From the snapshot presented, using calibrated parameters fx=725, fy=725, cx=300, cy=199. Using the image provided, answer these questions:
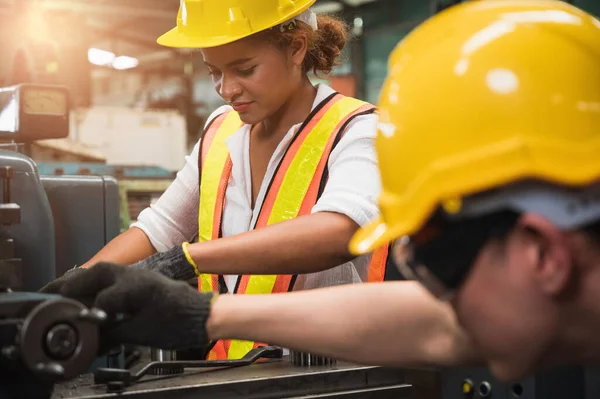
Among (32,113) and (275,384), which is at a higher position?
(32,113)

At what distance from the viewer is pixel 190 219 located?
2.10 m

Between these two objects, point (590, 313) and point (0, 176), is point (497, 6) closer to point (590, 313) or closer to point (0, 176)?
point (590, 313)

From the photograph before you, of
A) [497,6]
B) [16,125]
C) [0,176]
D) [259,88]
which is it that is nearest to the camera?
[497,6]

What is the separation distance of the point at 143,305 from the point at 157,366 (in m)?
0.28

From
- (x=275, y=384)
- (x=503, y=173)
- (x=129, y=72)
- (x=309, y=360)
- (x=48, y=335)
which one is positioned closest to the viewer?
(x=503, y=173)

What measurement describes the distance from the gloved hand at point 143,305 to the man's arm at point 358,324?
1.5 inches

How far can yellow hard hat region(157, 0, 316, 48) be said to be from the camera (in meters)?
1.81

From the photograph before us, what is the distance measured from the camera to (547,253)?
30.6 inches

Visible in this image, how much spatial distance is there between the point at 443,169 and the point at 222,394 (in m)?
0.60

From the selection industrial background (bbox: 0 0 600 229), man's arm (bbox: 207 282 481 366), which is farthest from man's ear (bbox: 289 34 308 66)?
man's arm (bbox: 207 282 481 366)

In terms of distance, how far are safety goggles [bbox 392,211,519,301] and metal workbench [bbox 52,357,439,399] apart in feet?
1.46

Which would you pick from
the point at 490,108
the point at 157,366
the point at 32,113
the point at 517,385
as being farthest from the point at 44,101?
the point at 490,108

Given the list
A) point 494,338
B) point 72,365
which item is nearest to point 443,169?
point 494,338

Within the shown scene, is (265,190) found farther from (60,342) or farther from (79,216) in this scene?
(60,342)
